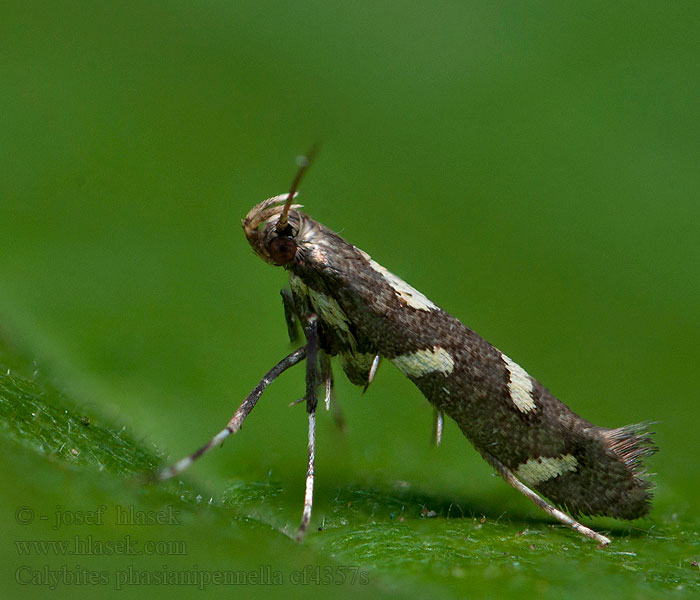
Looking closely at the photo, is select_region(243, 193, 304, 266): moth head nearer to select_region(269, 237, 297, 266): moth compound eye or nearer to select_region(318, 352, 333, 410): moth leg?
select_region(269, 237, 297, 266): moth compound eye

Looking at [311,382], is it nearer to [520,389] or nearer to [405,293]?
[405,293]

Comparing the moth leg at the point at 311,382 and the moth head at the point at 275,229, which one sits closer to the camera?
the moth leg at the point at 311,382

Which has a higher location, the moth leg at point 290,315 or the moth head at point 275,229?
the moth head at point 275,229

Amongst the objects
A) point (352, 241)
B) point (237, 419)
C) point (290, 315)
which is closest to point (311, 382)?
point (237, 419)

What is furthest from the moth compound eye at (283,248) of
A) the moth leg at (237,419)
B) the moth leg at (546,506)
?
the moth leg at (546,506)

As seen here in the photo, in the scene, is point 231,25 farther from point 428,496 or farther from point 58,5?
point 428,496

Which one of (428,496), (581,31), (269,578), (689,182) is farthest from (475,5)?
(269,578)

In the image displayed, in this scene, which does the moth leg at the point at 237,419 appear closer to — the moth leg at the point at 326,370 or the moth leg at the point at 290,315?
the moth leg at the point at 326,370
